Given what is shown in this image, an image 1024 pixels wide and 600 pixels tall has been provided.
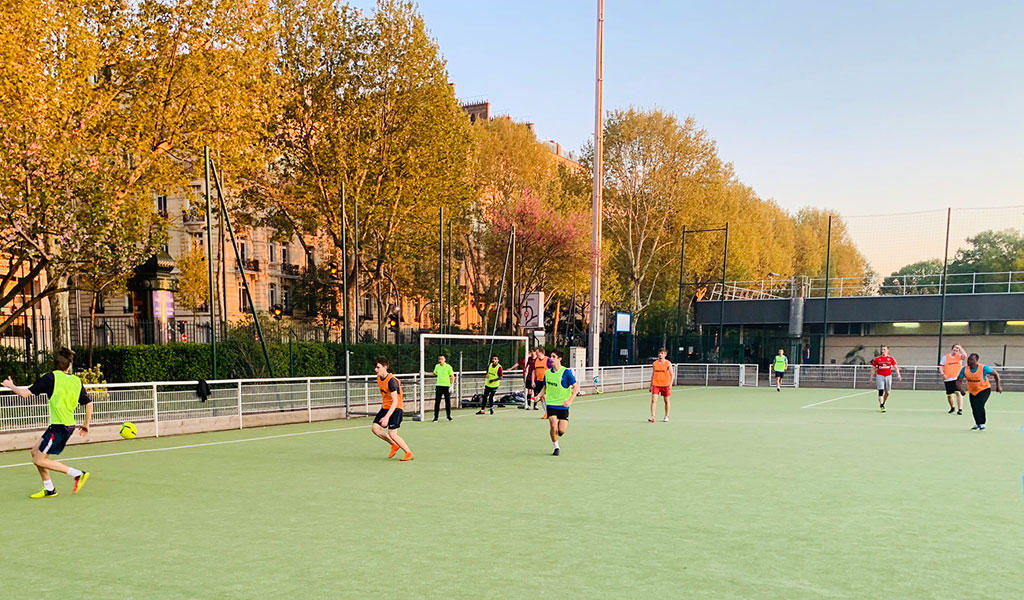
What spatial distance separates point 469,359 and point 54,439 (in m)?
20.5

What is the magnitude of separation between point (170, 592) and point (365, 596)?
144 centimetres

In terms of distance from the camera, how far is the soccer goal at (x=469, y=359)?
21.8m

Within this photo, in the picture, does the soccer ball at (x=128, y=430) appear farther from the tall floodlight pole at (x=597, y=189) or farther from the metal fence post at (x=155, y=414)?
the tall floodlight pole at (x=597, y=189)

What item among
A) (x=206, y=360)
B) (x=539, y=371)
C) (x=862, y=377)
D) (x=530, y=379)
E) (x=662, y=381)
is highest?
(x=206, y=360)

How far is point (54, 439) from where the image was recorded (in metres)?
9.27

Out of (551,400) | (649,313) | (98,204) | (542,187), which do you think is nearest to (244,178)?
(98,204)

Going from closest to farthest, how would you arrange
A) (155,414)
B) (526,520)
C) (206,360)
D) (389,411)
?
1. (526,520)
2. (389,411)
3. (155,414)
4. (206,360)

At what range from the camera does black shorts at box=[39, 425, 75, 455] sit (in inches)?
361

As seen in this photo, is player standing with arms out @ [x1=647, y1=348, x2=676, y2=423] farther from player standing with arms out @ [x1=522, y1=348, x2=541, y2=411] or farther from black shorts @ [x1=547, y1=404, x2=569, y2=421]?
black shorts @ [x1=547, y1=404, x2=569, y2=421]

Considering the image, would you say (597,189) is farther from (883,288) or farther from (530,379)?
(883,288)

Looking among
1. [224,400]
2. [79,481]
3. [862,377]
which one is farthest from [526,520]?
[862,377]

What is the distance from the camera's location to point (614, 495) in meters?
9.01

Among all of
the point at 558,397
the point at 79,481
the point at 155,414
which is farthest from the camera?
the point at 155,414

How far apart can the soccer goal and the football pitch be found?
23.9 ft
